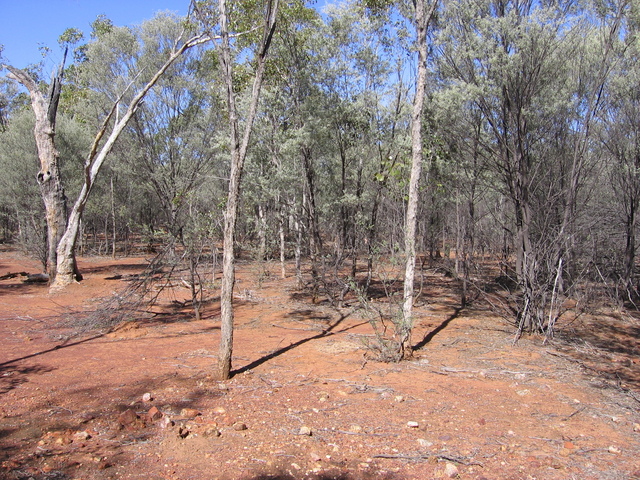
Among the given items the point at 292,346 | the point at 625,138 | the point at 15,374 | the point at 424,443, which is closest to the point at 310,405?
the point at 424,443

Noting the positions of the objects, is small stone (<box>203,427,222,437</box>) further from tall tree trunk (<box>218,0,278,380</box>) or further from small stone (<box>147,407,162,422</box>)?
tall tree trunk (<box>218,0,278,380</box>)

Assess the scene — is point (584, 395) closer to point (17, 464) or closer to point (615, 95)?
point (17, 464)

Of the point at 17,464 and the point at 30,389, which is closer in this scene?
the point at 17,464

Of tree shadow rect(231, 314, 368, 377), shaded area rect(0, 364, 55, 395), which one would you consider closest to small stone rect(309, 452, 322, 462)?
tree shadow rect(231, 314, 368, 377)

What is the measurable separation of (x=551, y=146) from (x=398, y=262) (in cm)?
719

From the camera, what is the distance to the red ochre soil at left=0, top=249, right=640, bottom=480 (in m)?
3.97

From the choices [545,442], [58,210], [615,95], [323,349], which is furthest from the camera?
[58,210]

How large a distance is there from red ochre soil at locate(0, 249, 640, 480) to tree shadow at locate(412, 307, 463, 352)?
0.05m

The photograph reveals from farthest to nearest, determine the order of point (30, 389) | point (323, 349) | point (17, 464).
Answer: point (323, 349)
point (30, 389)
point (17, 464)

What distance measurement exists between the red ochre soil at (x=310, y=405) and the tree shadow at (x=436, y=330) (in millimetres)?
46

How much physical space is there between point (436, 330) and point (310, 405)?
510 cm

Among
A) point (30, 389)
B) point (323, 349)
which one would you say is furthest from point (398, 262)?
point (30, 389)

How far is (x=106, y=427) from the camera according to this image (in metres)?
4.55

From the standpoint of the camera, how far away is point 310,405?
211 inches
